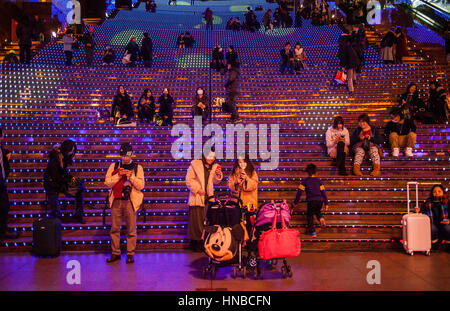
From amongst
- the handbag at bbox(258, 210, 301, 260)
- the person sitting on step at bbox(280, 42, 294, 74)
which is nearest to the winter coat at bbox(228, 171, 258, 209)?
the handbag at bbox(258, 210, 301, 260)

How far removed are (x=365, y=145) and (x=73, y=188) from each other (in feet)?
20.1

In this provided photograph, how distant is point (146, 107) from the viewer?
1230 cm

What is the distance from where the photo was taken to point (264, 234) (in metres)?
5.85

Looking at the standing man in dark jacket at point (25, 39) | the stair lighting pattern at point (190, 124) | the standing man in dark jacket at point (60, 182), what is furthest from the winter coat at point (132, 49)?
the standing man in dark jacket at point (60, 182)

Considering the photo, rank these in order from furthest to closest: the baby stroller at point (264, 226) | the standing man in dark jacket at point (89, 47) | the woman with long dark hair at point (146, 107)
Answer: the standing man in dark jacket at point (89, 47) → the woman with long dark hair at point (146, 107) → the baby stroller at point (264, 226)

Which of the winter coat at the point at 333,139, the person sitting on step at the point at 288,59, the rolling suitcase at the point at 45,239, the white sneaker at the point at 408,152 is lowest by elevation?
the rolling suitcase at the point at 45,239

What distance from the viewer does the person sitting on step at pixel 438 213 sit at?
23.7 ft

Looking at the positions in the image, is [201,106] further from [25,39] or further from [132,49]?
[25,39]

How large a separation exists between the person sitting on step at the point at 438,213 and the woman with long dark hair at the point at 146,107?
7.69 meters

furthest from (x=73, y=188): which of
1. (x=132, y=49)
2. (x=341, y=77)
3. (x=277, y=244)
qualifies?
(x=132, y=49)

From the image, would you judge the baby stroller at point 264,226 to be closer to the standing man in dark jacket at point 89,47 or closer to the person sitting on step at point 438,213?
the person sitting on step at point 438,213

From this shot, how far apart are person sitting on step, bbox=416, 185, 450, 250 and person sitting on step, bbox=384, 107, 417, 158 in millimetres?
2544

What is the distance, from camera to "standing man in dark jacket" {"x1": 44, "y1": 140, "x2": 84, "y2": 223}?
25.3 feet
